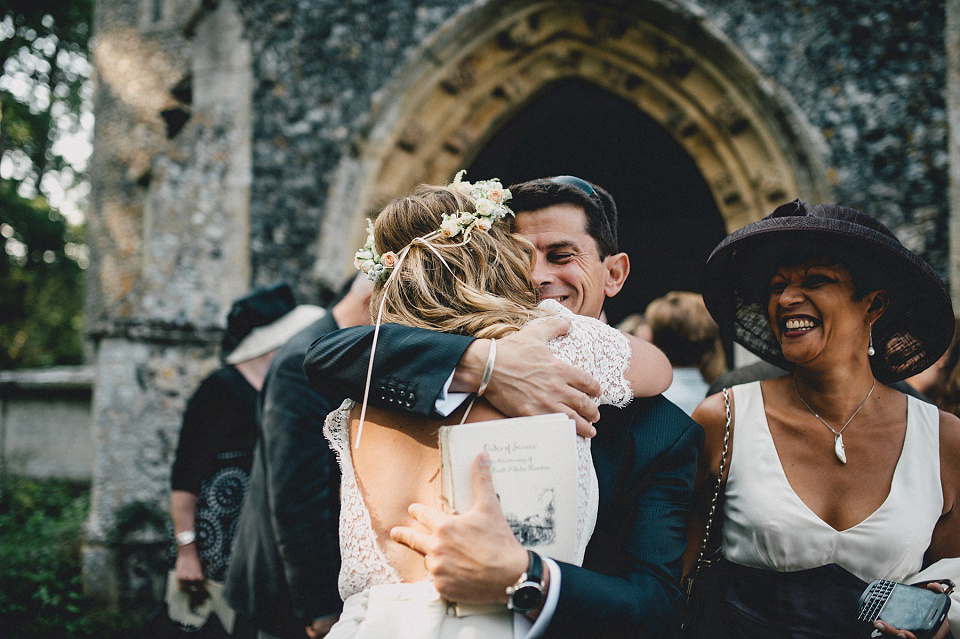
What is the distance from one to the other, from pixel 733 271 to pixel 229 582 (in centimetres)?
214

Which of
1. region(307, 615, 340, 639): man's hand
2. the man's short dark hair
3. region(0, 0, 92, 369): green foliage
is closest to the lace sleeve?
the man's short dark hair

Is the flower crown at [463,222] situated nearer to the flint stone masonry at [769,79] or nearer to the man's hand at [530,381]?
the man's hand at [530,381]

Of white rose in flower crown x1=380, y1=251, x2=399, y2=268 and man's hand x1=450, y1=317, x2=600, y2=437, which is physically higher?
white rose in flower crown x1=380, y1=251, x2=399, y2=268

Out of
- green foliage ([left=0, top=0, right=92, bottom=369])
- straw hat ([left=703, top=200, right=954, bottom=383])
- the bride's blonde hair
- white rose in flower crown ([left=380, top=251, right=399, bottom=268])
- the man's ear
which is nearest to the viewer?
the bride's blonde hair

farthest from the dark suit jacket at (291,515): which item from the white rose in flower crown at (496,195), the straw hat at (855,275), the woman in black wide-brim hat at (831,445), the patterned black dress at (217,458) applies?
the straw hat at (855,275)

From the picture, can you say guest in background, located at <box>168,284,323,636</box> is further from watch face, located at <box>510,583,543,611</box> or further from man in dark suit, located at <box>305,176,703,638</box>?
watch face, located at <box>510,583,543,611</box>

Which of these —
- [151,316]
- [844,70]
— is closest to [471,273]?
[151,316]

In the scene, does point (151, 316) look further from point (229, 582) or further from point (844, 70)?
point (844, 70)

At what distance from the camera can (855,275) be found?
180 centimetres

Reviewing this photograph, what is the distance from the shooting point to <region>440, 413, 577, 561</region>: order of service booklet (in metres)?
1.12

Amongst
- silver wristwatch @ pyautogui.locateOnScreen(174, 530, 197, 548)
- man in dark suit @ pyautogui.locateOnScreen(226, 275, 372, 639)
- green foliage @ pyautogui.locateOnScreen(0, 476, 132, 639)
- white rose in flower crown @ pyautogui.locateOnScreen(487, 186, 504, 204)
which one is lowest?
green foliage @ pyautogui.locateOnScreen(0, 476, 132, 639)

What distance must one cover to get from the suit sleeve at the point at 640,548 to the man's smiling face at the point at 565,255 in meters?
0.47

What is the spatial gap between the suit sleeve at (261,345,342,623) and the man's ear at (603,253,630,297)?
3.62ft

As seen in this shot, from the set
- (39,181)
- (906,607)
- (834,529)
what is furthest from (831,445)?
(39,181)
